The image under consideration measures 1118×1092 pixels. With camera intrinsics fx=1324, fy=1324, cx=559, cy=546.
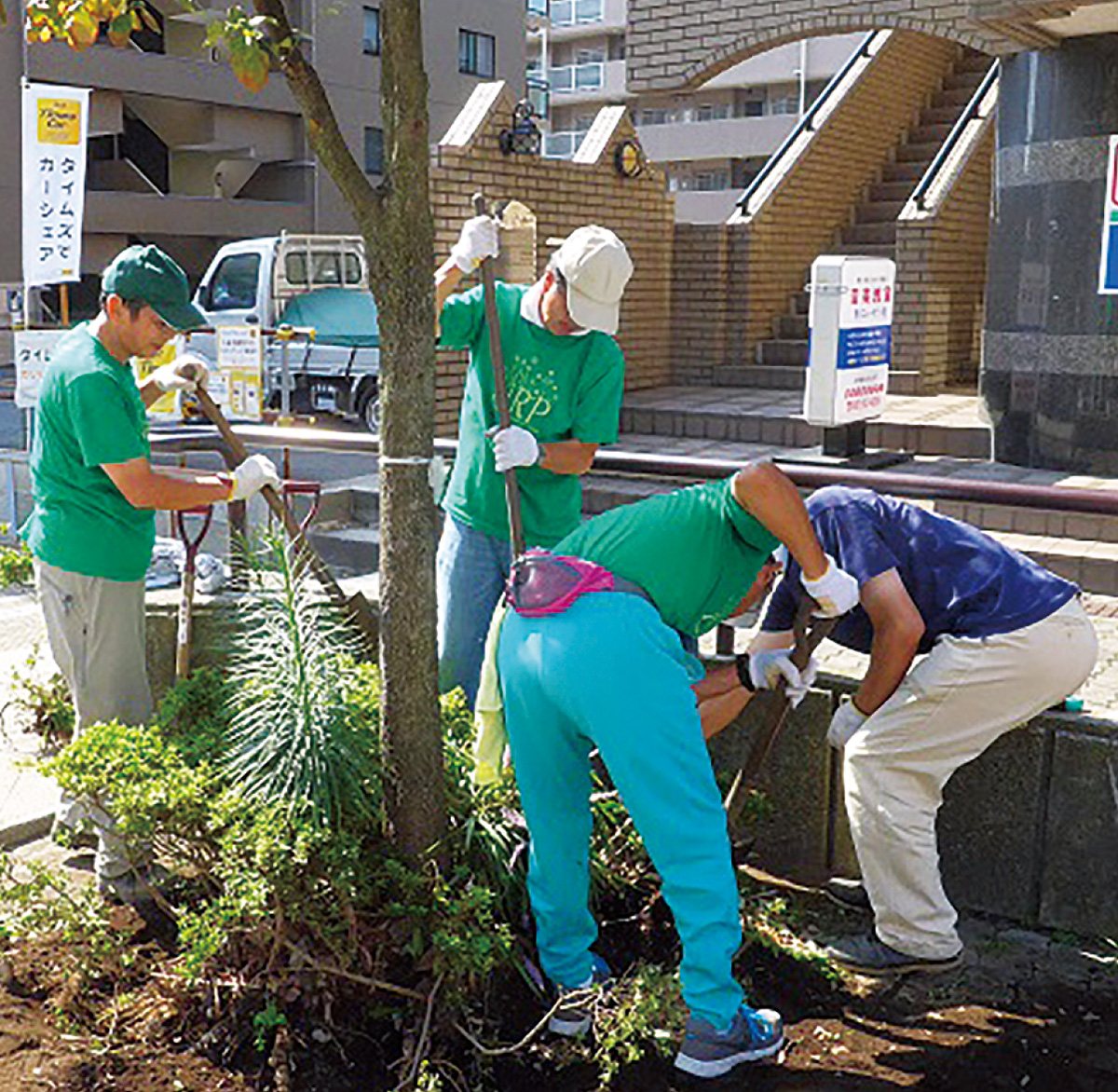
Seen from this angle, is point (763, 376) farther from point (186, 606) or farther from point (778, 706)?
point (778, 706)

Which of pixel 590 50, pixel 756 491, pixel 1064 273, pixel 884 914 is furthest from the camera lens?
pixel 590 50

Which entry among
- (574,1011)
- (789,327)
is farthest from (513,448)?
(789,327)

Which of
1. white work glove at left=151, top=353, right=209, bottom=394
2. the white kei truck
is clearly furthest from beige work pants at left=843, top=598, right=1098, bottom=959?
the white kei truck

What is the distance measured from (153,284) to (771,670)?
74.6 inches

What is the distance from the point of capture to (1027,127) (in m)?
8.05

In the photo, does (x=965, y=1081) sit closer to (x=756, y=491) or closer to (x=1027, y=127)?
(x=756, y=491)

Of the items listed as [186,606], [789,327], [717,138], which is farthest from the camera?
[717,138]

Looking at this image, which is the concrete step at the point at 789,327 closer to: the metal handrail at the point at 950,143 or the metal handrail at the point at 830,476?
the metal handrail at the point at 950,143

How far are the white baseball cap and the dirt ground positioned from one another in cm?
164

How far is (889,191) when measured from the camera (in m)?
14.2

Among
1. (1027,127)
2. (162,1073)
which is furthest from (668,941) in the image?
(1027,127)

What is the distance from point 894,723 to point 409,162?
5.83 feet

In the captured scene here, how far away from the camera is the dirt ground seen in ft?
9.23

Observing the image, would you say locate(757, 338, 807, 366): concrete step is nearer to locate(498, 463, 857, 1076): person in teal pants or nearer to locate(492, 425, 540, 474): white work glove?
locate(492, 425, 540, 474): white work glove
